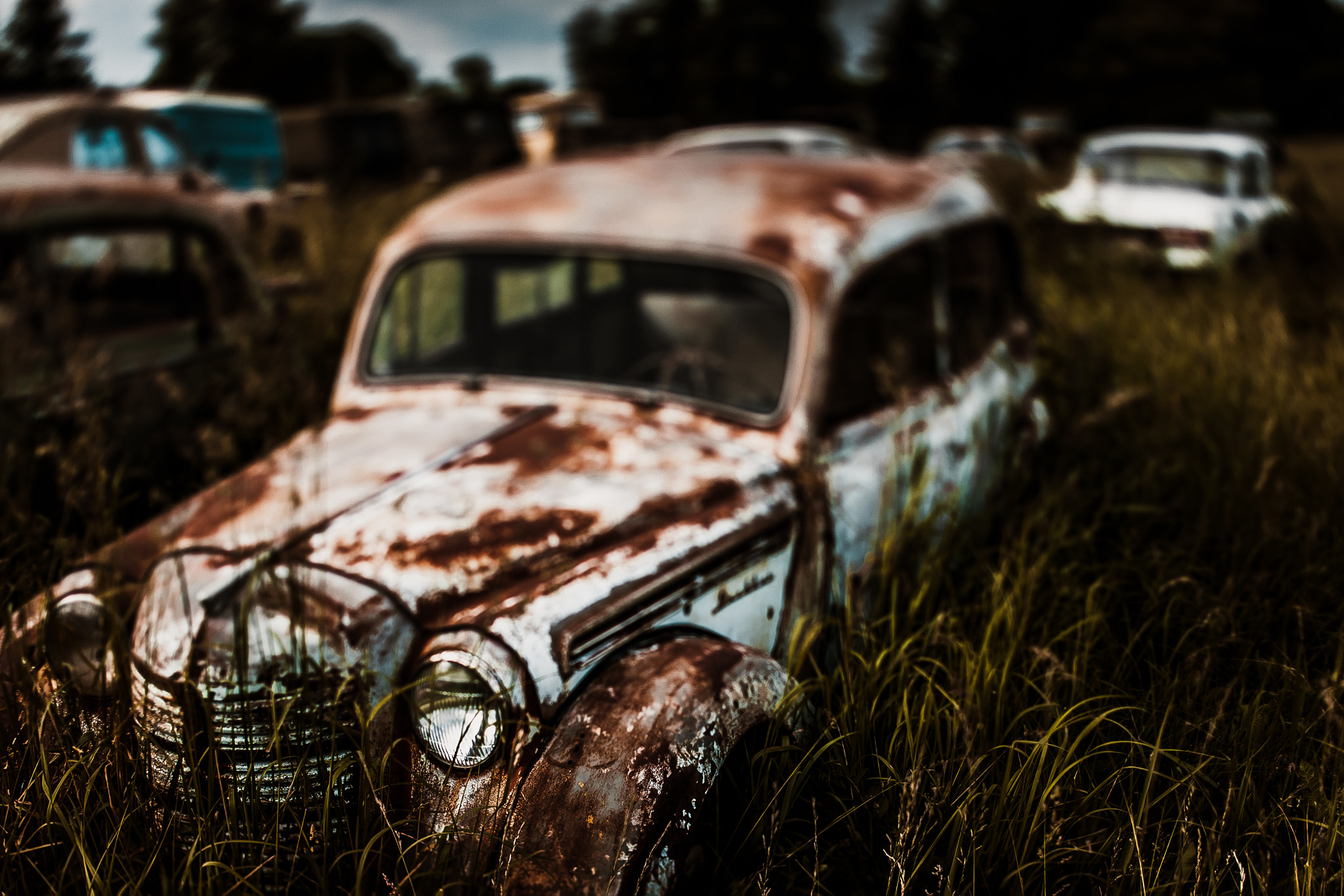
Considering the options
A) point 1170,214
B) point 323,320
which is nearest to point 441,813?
point 323,320

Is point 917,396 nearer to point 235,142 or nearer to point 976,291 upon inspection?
point 976,291

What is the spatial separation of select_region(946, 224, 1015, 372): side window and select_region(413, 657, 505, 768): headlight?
6.70ft

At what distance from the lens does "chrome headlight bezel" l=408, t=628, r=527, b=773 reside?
71.5 inches

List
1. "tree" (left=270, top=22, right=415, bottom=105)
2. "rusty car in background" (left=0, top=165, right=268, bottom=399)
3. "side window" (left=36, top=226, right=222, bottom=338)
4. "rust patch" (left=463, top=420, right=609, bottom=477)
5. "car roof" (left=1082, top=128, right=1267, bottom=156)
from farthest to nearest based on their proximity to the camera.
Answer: "tree" (left=270, top=22, right=415, bottom=105), "car roof" (left=1082, top=128, right=1267, bottom=156), "side window" (left=36, top=226, right=222, bottom=338), "rusty car in background" (left=0, top=165, right=268, bottom=399), "rust patch" (left=463, top=420, right=609, bottom=477)

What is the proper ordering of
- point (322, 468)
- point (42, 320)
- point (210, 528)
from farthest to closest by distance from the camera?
point (42, 320)
point (322, 468)
point (210, 528)

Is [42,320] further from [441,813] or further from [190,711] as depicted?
[441,813]

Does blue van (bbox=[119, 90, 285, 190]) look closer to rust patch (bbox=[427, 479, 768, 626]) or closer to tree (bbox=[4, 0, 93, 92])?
tree (bbox=[4, 0, 93, 92])

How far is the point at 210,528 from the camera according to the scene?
2197 millimetres

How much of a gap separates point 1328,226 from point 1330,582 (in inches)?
253

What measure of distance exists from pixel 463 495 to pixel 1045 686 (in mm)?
1340

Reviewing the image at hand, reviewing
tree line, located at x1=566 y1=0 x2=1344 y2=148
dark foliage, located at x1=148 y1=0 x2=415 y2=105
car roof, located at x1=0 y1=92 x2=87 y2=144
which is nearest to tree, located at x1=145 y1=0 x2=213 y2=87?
dark foliage, located at x1=148 y1=0 x2=415 y2=105

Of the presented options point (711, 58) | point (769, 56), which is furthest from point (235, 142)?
point (769, 56)

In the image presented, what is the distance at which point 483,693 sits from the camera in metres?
1.83

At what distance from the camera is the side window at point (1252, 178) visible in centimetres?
844
